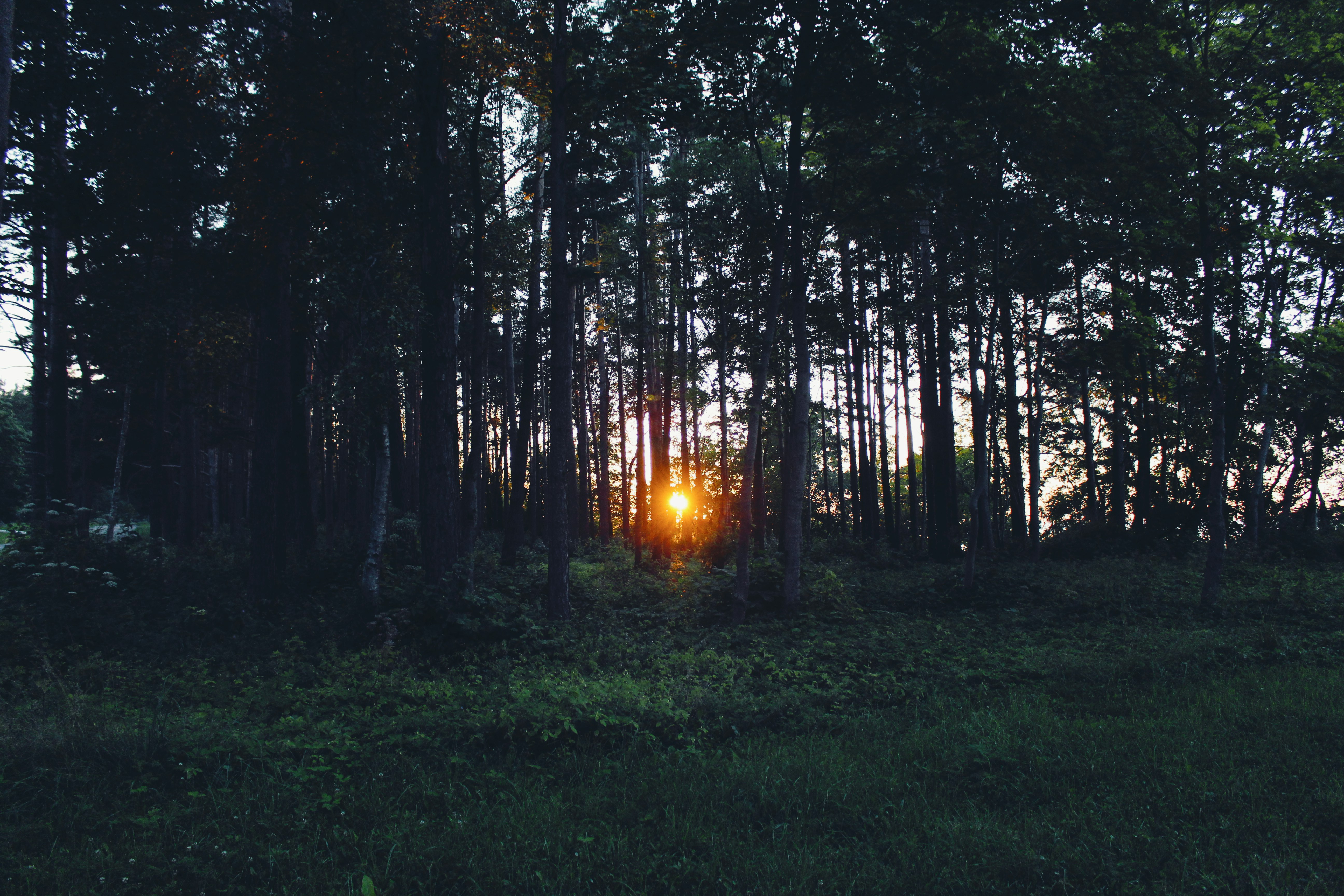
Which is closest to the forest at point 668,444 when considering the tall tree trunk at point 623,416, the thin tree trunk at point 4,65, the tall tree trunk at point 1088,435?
the thin tree trunk at point 4,65

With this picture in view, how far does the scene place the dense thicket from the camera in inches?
434

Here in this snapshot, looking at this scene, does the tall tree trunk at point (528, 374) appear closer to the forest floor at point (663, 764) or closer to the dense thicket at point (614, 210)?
the dense thicket at point (614, 210)

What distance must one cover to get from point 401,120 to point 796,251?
8492mm

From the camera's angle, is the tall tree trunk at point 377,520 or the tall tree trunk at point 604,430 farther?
the tall tree trunk at point 604,430

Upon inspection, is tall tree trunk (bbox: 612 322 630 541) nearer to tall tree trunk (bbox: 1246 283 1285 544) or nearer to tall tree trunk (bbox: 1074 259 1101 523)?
tall tree trunk (bbox: 1074 259 1101 523)

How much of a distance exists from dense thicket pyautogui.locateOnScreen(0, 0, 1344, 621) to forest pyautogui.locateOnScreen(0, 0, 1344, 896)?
12 cm

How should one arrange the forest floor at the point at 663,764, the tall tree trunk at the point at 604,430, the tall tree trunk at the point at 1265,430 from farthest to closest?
the tall tree trunk at the point at 604,430 → the tall tree trunk at the point at 1265,430 → the forest floor at the point at 663,764

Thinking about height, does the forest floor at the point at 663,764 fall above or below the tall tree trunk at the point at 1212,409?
below

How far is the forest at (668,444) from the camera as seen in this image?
15.9 ft

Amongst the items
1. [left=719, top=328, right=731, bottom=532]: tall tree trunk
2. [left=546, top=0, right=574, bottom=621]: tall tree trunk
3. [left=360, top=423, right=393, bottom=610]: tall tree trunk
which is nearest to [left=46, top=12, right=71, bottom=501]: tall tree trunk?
[left=360, top=423, right=393, bottom=610]: tall tree trunk

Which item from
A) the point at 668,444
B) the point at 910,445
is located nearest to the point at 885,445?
the point at 910,445

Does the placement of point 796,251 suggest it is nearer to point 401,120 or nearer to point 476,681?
point 401,120

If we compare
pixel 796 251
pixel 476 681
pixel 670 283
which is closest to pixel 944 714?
pixel 476 681

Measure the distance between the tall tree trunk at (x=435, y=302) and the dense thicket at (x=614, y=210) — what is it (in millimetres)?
64
